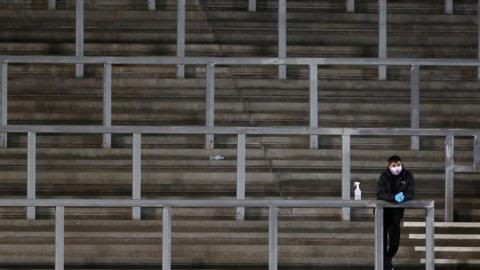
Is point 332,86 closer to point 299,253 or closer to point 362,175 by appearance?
point 362,175

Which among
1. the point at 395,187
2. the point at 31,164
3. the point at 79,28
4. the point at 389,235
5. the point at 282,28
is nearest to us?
the point at 389,235

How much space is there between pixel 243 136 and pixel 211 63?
83 centimetres

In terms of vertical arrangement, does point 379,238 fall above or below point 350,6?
below

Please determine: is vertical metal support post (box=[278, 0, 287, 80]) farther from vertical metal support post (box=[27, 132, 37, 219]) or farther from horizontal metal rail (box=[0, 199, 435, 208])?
horizontal metal rail (box=[0, 199, 435, 208])

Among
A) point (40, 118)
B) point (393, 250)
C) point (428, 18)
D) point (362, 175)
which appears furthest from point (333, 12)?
point (393, 250)

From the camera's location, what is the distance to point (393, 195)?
10.4 metres

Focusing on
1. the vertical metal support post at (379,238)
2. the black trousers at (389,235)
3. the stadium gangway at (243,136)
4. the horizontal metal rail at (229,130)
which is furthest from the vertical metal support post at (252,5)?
the vertical metal support post at (379,238)

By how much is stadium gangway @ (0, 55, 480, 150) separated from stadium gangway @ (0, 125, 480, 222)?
1.25 ft

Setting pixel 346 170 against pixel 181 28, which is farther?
pixel 181 28

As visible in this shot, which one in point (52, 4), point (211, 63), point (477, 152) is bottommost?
point (477, 152)

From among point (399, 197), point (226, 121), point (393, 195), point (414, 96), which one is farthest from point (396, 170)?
point (226, 121)

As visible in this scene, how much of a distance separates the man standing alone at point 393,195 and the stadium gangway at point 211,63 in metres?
1.50

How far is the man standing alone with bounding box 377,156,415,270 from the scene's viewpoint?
10.5 m

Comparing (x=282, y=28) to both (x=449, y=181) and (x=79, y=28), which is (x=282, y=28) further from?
(x=449, y=181)
